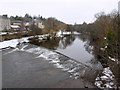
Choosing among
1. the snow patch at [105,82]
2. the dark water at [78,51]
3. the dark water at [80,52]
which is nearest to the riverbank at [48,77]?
the snow patch at [105,82]

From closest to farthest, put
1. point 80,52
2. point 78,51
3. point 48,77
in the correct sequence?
1. point 48,77
2. point 80,52
3. point 78,51

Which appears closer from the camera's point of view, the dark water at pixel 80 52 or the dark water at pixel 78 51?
the dark water at pixel 80 52

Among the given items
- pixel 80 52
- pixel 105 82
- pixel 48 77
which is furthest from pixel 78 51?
pixel 105 82

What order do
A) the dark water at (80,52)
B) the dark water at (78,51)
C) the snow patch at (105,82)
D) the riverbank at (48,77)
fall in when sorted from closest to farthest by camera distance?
the snow patch at (105,82) → the riverbank at (48,77) → the dark water at (80,52) → the dark water at (78,51)

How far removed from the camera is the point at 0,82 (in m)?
9.12

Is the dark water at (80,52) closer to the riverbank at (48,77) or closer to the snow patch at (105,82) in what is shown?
the snow patch at (105,82)

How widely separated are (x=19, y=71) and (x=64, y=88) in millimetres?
5140

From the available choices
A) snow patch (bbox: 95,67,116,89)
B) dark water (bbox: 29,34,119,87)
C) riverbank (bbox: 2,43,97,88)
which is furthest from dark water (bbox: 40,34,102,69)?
snow patch (bbox: 95,67,116,89)

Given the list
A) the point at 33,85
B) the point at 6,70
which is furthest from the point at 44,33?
the point at 33,85

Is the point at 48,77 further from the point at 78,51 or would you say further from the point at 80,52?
the point at 78,51

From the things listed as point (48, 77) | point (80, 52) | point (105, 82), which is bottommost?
point (48, 77)

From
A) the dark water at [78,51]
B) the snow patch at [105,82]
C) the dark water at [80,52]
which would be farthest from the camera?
the dark water at [78,51]

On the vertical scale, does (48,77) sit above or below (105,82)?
below

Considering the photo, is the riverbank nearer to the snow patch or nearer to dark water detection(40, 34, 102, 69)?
the snow patch
